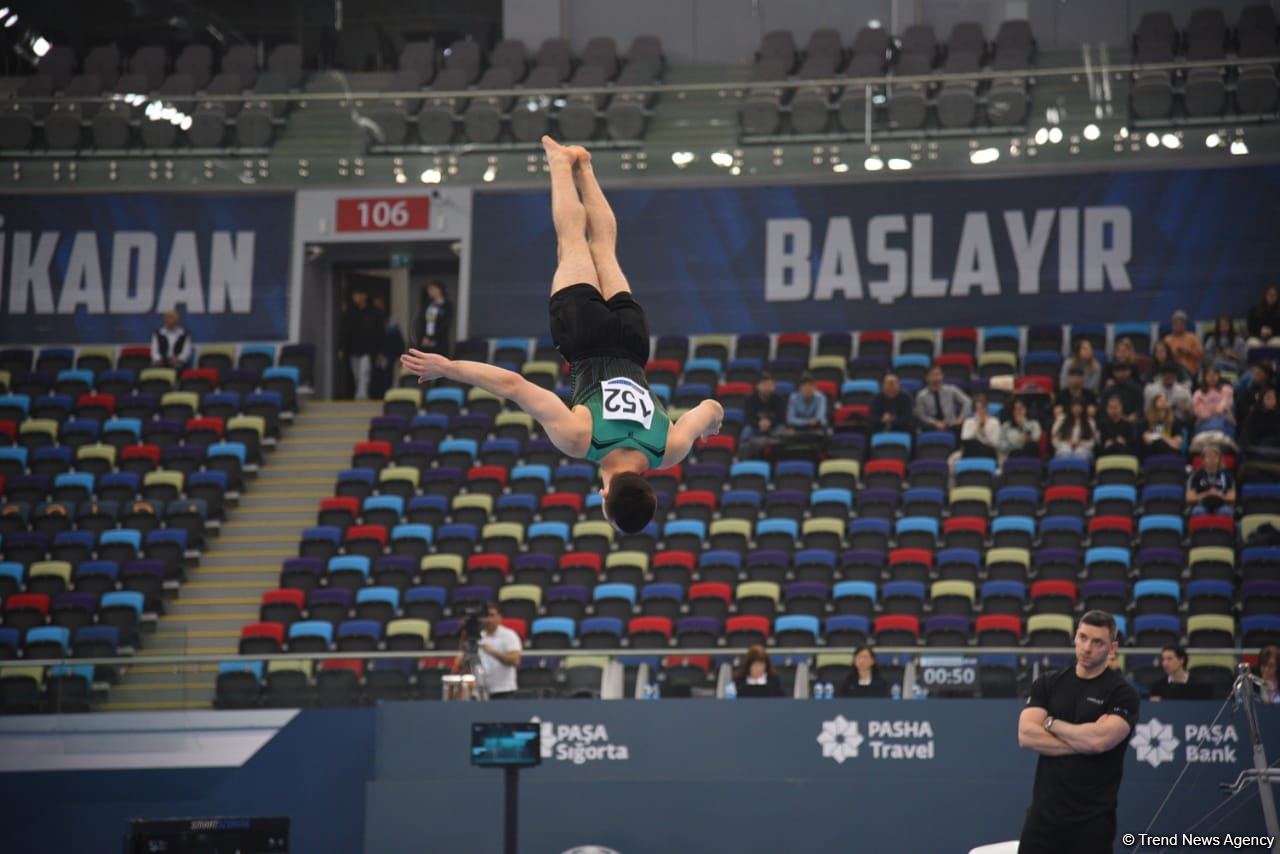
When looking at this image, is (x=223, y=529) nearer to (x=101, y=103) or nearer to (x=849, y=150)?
(x=101, y=103)

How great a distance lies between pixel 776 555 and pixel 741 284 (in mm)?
7265

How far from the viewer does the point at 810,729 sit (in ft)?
42.9

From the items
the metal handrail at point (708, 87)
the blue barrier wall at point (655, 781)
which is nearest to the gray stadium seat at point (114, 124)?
the metal handrail at point (708, 87)

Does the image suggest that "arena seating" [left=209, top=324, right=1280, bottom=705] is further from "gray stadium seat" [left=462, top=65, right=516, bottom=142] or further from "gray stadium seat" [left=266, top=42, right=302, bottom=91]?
"gray stadium seat" [left=266, top=42, right=302, bottom=91]

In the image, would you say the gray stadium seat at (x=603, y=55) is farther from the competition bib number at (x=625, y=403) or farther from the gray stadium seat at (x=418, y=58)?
the competition bib number at (x=625, y=403)

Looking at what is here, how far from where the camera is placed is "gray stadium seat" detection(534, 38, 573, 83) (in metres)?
24.2

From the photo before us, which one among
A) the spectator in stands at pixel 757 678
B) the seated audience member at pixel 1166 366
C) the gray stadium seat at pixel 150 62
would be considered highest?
the gray stadium seat at pixel 150 62

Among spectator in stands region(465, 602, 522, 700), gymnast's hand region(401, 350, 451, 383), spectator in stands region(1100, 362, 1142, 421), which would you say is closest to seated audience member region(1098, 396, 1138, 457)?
spectator in stands region(1100, 362, 1142, 421)

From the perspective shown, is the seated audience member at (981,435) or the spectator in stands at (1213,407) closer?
the spectator in stands at (1213,407)

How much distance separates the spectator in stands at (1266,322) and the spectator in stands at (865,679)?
8066 millimetres

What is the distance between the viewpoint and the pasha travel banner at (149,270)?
23.7 m

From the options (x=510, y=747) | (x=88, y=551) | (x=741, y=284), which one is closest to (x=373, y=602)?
(x=88, y=551)

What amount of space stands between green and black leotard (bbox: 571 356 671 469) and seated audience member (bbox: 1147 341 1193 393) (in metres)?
10.8

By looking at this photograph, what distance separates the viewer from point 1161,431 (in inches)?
683
